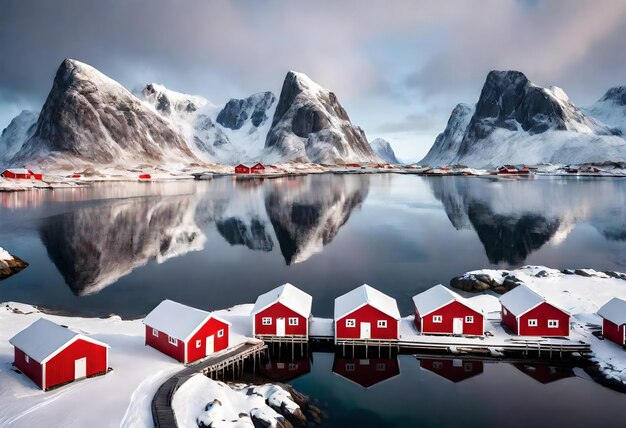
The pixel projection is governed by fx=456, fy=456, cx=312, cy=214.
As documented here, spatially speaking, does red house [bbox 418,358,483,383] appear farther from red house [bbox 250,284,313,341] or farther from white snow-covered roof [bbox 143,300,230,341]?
white snow-covered roof [bbox 143,300,230,341]

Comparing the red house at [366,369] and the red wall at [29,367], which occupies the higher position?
the red wall at [29,367]

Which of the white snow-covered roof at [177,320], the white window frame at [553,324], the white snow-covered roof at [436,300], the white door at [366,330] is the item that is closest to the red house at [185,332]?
the white snow-covered roof at [177,320]

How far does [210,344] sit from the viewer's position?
27.1 meters

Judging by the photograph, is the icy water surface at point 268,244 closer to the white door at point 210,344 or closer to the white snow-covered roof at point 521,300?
the white snow-covered roof at point 521,300

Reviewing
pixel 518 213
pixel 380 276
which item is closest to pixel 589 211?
pixel 518 213

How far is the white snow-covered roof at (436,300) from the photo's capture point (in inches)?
1220

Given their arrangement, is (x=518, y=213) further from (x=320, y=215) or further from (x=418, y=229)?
(x=320, y=215)

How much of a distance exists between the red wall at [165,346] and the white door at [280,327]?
7.10 m

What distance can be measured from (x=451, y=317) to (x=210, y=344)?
1611 centimetres

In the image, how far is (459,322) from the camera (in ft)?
102

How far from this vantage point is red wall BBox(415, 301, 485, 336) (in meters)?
31.0

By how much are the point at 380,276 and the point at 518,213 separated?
57.6 m

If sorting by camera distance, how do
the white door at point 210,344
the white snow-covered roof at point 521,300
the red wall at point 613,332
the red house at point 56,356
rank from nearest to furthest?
1. the red house at point 56,356
2. the white door at point 210,344
3. the red wall at point 613,332
4. the white snow-covered roof at point 521,300

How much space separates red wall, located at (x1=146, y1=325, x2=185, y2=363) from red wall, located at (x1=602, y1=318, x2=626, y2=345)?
2716 cm
